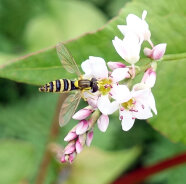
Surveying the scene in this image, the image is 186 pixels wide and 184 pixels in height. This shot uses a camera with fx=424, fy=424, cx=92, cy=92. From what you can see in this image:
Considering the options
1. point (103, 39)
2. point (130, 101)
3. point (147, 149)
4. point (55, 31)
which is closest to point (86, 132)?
point (130, 101)

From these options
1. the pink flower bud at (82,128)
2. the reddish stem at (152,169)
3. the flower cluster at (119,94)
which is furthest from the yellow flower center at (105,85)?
the reddish stem at (152,169)

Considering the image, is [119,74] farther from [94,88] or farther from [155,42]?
[155,42]

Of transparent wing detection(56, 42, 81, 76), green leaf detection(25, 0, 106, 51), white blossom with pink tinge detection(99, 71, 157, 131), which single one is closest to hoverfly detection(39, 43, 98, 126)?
transparent wing detection(56, 42, 81, 76)

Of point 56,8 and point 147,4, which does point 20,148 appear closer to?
point 56,8

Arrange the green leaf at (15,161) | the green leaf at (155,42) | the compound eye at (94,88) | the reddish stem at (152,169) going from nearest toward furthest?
the compound eye at (94,88) < the green leaf at (155,42) < the reddish stem at (152,169) < the green leaf at (15,161)

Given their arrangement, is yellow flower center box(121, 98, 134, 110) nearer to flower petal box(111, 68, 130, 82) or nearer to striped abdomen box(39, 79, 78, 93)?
flower petal box(111, 68, 130, 82)

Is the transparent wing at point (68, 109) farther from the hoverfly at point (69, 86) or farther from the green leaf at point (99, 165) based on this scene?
the green leaf at point (99, 165)

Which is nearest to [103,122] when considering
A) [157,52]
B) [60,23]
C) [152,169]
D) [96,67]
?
[96,67]
